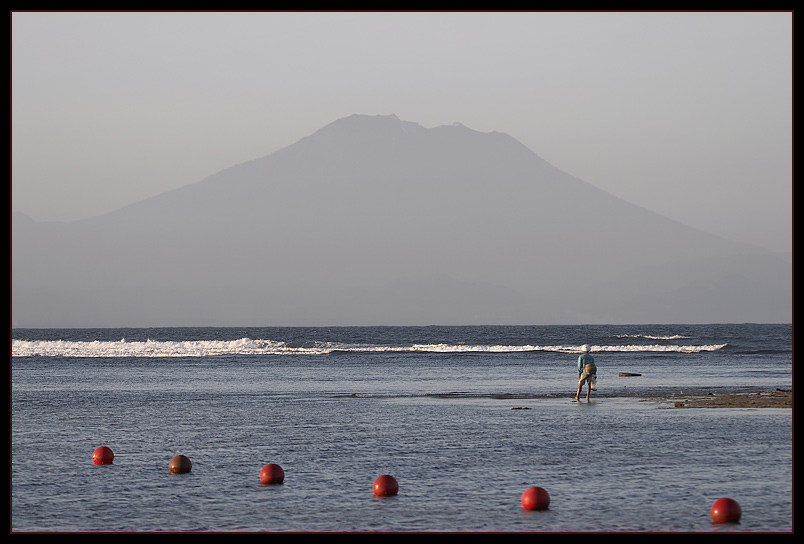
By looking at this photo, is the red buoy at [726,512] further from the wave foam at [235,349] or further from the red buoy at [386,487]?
the wave foam at [235,349]

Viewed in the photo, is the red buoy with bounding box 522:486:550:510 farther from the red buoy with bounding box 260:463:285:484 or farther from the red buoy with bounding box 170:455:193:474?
the red buoy with bounding box 170:455:193:474

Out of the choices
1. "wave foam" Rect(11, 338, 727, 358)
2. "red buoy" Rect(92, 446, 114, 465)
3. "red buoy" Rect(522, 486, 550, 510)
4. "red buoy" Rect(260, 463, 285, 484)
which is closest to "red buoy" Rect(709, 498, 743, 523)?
"red buoy" Rect(522, 486, 550, 510)

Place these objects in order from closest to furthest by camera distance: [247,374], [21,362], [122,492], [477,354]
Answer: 1. [122,492]
2. [247,374]
3. [21,362]
4. [477,354]

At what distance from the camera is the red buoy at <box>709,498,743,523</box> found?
11.6 m

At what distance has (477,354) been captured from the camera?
58031mm

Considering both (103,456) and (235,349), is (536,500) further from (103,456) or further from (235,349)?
(235,349)

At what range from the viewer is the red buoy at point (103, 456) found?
16941 mm

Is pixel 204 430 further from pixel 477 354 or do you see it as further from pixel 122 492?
pixel 477 354

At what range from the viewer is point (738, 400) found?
83.2 feet

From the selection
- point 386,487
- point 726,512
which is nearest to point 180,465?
point 386,487

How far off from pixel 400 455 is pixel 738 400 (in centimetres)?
1228

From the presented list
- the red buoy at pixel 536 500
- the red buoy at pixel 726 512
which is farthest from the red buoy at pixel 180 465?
the red buoy at pixel 726 512
